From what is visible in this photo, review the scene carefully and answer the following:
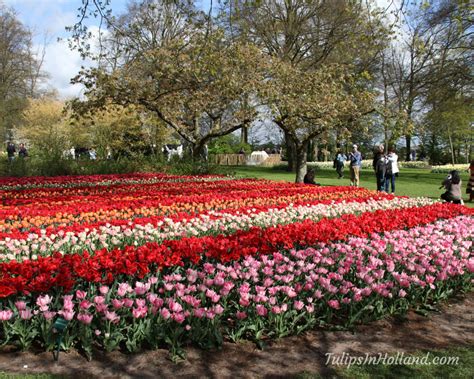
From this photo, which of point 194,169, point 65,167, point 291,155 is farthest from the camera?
point 291,155

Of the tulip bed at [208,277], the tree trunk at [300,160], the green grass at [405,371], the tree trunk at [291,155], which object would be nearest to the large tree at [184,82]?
the tree trunk at [300,160]

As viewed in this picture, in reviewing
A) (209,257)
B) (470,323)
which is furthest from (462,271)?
(209,257)

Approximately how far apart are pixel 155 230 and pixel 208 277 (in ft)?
5.73

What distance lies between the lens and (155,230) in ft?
18.8

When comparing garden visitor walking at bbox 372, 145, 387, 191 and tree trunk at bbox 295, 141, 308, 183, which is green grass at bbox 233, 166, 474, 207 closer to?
garden visitor walking at bbox 372, 145, 387, 191

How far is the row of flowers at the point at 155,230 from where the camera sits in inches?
195

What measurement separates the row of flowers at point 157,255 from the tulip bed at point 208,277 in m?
0.01

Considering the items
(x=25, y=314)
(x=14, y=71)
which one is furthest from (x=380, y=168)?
(x=14, y=71)

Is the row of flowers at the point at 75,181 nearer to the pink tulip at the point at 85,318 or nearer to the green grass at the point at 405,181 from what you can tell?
the green grass at the point at 405,181

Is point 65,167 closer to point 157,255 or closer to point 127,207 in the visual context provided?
point 127,207

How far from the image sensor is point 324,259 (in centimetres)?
459

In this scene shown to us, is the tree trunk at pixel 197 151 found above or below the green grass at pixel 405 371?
above

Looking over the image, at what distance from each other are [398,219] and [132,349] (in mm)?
4797

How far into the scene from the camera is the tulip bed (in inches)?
134
